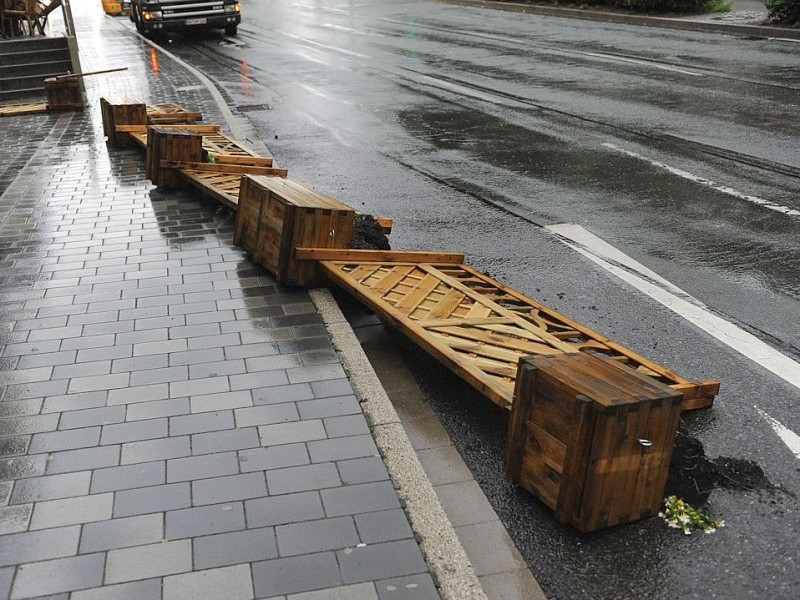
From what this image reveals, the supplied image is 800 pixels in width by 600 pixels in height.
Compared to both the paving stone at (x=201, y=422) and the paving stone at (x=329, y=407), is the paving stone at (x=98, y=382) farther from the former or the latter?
the paving stone at (x=329, y=407)

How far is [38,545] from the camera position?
3.69 metres

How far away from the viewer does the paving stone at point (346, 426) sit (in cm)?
458

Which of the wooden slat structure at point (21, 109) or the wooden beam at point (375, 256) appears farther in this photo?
the wooden slat structure at point (21, 109)

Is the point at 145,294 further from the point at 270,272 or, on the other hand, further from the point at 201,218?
the point at 201,218

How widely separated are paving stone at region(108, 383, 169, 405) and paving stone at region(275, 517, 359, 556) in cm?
156

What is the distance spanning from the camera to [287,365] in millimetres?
5367

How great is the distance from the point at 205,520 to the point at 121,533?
37 centimetres

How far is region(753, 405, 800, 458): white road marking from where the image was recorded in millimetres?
4590

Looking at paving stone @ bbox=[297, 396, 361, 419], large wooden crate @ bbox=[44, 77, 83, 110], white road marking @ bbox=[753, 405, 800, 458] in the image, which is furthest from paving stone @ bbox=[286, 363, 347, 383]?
large wooden crate @ bbox=[44, 77, 83, 110]

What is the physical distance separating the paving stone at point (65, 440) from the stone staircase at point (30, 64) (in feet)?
51.6

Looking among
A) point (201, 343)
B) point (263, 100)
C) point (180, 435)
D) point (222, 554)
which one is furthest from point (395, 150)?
point (222, 554)

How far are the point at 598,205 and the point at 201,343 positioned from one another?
208 inches

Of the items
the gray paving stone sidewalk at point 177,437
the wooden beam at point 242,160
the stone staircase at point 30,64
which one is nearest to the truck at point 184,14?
the stone staircase at point 30,64

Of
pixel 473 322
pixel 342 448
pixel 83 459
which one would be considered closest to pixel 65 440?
pixel 83 459
